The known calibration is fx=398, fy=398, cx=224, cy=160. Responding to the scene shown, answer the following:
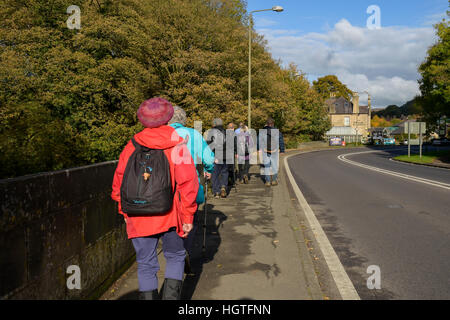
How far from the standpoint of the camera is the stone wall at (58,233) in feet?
8.04

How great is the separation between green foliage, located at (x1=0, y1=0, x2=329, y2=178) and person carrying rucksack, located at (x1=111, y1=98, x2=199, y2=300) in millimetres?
2067

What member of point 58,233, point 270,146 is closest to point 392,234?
point 58,233

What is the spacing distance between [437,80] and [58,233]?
29.6m

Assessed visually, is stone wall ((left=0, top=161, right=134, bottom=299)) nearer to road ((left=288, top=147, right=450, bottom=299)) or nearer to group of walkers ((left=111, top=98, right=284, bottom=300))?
group of walkers ((left=111, top=98, right=284, bottom=300))

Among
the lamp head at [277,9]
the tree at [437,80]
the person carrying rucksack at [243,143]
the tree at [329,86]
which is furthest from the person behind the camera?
the tree at [329,86]

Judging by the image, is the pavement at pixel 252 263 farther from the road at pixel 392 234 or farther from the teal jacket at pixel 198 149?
the teal jacket at pixel 198 149

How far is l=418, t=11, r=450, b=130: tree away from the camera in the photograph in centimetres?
2734

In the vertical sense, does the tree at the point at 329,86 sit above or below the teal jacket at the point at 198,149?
above

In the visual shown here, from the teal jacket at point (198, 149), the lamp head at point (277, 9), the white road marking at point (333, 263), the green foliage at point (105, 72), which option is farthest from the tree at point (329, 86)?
the teal jacket at point (198, 149)

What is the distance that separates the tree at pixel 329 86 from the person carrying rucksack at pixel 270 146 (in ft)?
264

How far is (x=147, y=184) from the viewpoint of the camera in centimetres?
304
